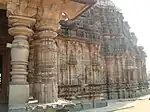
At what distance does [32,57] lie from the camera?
4625 mm

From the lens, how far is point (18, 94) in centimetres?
380

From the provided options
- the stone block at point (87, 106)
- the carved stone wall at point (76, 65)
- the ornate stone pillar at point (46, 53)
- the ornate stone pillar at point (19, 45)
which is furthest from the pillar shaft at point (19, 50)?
the stone block at point (87, 106)

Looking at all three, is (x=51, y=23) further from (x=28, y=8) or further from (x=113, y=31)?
(x=113, y=31)

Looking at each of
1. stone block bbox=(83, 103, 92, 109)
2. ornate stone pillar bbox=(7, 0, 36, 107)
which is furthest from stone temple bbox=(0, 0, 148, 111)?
stone block bbox=(83, 103, 92, 109)

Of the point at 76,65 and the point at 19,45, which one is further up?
the point at 76,65

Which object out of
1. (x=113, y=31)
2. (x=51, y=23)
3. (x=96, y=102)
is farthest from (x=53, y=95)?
(x=113, y=31)

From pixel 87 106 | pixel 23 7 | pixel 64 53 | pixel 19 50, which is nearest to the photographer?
pixel 19 50

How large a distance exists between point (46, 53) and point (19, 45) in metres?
0.60

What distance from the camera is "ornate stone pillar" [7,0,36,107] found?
3793 millimetres

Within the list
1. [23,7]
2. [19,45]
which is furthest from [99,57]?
[19,45]

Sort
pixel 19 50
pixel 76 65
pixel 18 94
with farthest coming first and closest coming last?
1. pixel 76 65
2. pixel 19 50
3. pixel 18 94

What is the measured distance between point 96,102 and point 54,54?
9.88 m

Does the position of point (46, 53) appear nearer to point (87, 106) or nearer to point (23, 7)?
point (23, 7)

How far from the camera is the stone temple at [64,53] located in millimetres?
4051
